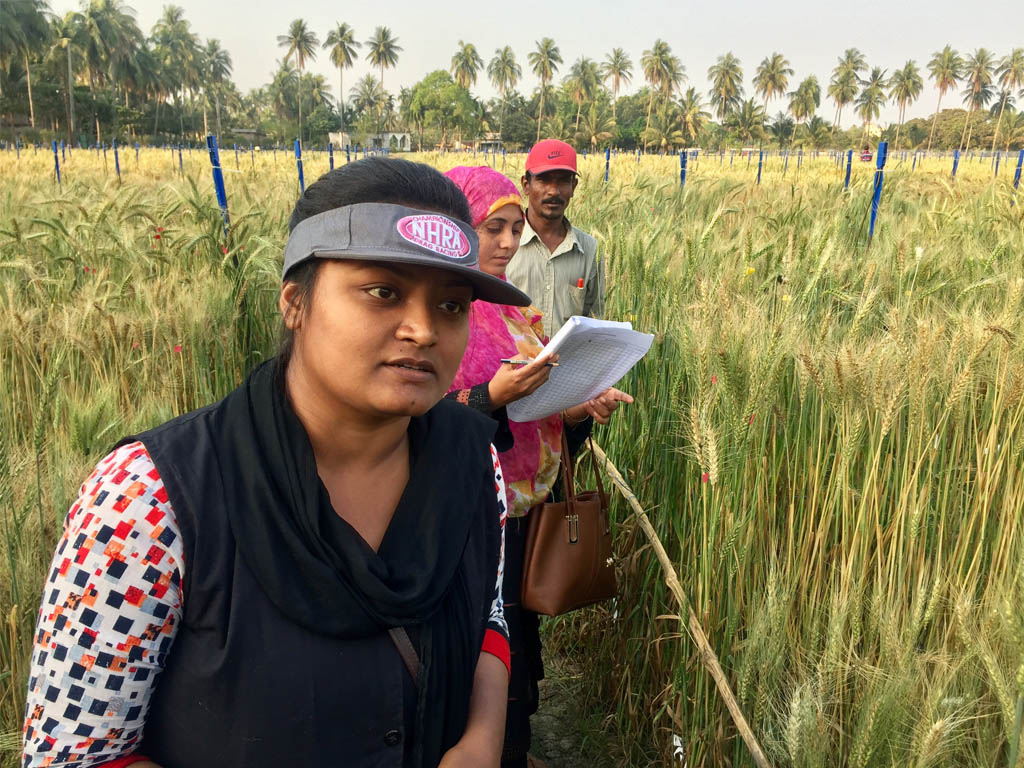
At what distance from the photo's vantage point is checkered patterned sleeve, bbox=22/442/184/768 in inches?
32.9

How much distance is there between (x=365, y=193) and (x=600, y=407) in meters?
1.16

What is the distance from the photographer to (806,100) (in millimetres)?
80375

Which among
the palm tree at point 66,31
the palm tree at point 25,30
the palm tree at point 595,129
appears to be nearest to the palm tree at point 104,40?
the palm tree at point 66,31

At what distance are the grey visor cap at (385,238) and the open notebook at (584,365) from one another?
2.10ft

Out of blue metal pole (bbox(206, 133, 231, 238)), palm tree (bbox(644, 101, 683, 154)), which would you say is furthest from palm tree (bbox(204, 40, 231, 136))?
blue metal pole (bbox(206, 133, 231, 238))

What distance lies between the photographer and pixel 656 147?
6656 centimetres

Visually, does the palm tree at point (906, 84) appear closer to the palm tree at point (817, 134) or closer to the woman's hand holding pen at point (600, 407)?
the palm tree at point (817, 134)

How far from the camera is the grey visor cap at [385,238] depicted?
0.95 metres

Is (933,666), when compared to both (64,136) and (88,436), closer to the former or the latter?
(88,436)

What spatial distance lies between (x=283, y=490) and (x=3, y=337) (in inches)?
98.4

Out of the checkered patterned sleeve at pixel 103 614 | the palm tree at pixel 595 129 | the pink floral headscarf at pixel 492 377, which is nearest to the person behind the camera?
the checkered patterned sleeve at pixel 103 614

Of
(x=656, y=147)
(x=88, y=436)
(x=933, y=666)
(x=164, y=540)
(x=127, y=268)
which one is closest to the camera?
(x=164, y=540)

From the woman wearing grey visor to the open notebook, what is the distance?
2.12ft

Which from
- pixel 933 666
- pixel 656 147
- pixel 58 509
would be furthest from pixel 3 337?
pixel 656 147
